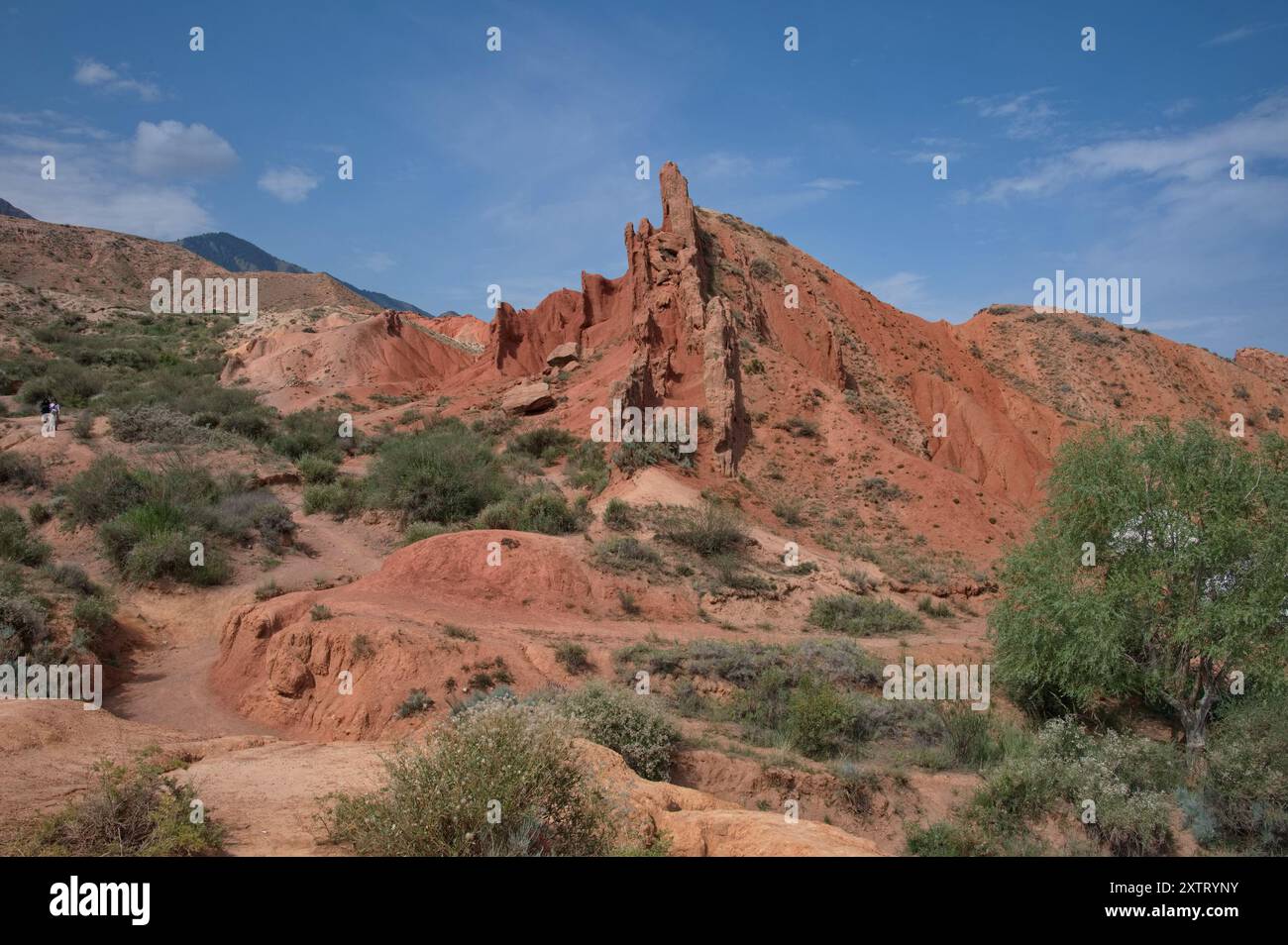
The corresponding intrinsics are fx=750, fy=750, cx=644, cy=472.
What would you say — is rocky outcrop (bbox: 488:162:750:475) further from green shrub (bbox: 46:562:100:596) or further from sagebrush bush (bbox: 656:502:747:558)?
green shrub (bbox: 46:562:100:596)

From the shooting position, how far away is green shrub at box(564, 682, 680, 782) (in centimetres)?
846

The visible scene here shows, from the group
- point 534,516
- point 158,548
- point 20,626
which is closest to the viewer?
point 20,626

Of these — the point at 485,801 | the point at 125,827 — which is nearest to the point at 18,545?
the point at 125,827

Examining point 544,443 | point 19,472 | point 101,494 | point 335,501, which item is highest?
point 544,443

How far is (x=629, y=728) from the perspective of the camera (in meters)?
8.73

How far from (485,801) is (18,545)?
52.9ft

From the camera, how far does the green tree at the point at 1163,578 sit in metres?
10.3

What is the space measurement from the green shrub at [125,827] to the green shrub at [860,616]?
13.9m

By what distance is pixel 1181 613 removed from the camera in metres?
10.6

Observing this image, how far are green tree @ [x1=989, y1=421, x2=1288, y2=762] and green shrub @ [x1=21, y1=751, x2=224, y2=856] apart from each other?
11114mm

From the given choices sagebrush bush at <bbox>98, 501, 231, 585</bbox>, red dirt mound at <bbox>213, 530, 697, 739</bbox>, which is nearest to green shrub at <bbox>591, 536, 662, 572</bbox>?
red dirt mound at <bbox>213, 530, 697, 739</bbox>

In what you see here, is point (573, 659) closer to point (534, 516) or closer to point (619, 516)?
point (619, 516)
